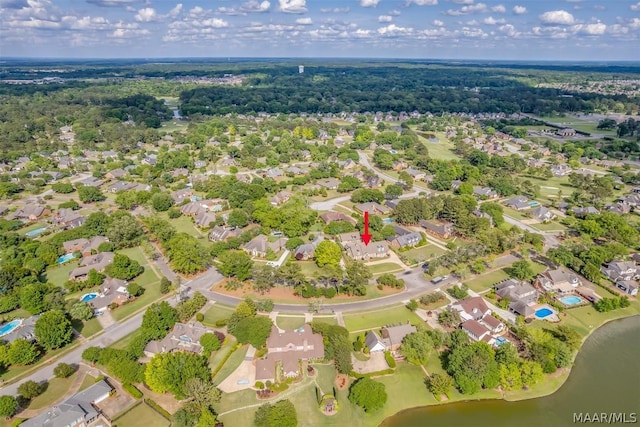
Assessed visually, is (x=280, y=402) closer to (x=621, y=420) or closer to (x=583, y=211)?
(x=621, y=420)

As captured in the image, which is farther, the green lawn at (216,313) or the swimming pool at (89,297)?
the swimming pool at (89,297)

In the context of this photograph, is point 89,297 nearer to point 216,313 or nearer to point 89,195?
point 216,313

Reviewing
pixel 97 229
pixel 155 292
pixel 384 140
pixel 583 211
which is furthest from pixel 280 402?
pixel 384 140

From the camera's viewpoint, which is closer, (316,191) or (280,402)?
(280,402)

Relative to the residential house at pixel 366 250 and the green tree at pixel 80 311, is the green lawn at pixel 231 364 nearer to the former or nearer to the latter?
the green tree at pixel 80 311

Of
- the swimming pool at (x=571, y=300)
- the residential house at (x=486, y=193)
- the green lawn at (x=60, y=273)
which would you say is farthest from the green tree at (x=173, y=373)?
the residential house at (x=486, y=193)

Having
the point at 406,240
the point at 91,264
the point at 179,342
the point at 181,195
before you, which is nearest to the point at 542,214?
the point at 406,240
